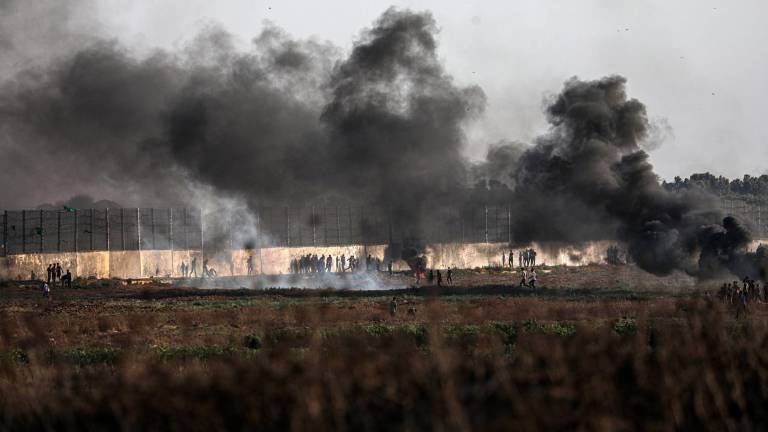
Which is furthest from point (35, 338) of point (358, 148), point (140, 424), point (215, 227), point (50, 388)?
point (358, 148)

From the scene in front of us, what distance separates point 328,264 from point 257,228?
8734 mm

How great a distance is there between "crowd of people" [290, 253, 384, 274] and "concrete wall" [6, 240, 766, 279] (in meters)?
0.80

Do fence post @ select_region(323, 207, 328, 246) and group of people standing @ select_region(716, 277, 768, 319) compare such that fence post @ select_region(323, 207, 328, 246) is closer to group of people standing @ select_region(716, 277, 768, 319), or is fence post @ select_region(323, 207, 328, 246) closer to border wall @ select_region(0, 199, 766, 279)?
border wall @ select_region(0, 199, 766, 279)

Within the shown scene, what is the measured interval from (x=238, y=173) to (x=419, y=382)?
8287cm

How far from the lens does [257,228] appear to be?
9562cm

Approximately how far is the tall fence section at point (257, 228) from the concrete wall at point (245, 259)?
114cm

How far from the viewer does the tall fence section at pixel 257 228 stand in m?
92.0

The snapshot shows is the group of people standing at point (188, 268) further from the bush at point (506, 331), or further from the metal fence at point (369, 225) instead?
the bush at point (506, 331)

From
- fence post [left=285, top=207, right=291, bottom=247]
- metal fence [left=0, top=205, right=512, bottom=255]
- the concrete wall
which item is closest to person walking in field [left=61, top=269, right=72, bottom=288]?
the concrete wall

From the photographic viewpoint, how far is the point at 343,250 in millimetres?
97500

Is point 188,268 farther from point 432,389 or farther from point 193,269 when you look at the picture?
point 432,389

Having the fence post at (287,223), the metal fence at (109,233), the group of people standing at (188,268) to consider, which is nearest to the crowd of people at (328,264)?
the fence post at (287,223)

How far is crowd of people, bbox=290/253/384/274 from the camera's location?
302ft

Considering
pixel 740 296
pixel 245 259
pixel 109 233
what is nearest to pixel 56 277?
pixel 109 233
